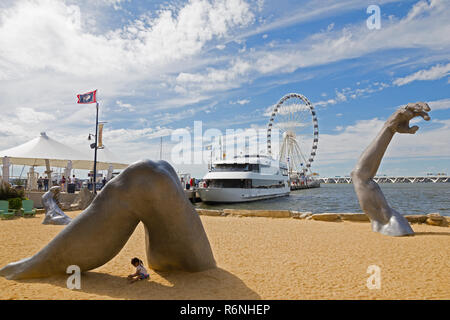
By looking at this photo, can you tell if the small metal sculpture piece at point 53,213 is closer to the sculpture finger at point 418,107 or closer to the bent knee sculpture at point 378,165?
the bent knee sculpture at point 378,165

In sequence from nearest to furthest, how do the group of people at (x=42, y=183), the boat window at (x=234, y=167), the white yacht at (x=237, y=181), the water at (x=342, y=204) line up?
1. the water at (x=342, y=204)
2. the group of people at (x=42, y=183)
3. the white yacht at (x=237, y=181)
4. the boat window at (x=234, y=167)

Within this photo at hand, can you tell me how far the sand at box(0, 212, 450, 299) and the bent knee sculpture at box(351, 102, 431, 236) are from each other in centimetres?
64

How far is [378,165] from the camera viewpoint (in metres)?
8.35

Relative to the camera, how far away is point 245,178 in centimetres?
2459

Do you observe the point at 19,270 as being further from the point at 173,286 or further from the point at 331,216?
the point at 331,216

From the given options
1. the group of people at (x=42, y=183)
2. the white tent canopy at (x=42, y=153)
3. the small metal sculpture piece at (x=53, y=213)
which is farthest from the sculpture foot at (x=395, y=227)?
the group of people at (x=42, y=183)

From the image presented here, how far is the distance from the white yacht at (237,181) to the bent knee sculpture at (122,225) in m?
19.8

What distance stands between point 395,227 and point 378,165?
175 centimetres

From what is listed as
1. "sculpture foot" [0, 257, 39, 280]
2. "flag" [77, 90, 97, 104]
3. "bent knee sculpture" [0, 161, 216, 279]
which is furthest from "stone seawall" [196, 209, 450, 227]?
"flag" [77, 90, 97, 104]

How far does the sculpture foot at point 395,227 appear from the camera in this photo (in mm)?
7469

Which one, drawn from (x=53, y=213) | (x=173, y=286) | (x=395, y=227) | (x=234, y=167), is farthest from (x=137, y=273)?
(x=234, y=167)
